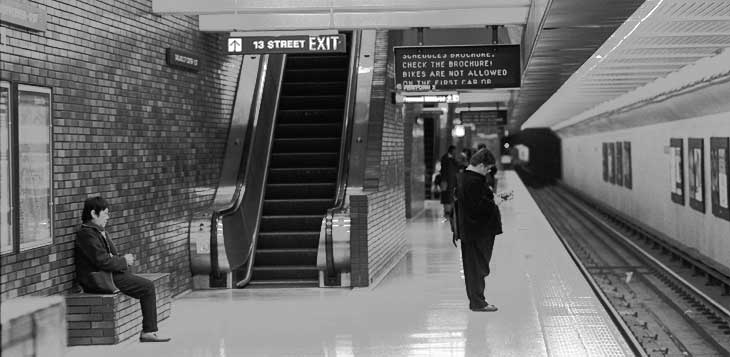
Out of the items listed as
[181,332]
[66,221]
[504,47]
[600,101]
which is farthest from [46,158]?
[600,101]

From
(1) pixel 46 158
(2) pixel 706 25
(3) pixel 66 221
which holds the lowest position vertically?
(3) pixel 66 221

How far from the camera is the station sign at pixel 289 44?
9.44 m

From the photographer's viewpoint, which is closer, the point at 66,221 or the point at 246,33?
the point at 66,221

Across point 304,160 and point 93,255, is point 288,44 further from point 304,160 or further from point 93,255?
point 93,255

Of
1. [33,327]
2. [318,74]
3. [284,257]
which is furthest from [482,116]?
[33,327]

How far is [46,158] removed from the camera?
22.6 ft

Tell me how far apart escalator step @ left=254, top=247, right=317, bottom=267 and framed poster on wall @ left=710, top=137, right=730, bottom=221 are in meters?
5.73

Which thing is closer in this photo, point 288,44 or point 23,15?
point 23,15

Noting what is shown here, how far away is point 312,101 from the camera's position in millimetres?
13336

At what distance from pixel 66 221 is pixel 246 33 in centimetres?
343

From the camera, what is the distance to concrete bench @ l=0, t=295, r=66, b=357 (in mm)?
3222

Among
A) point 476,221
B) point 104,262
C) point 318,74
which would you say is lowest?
point 104,262

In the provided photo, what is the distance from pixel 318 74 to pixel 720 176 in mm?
5707

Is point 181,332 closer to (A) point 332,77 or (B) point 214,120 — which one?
(B) point 214,120
